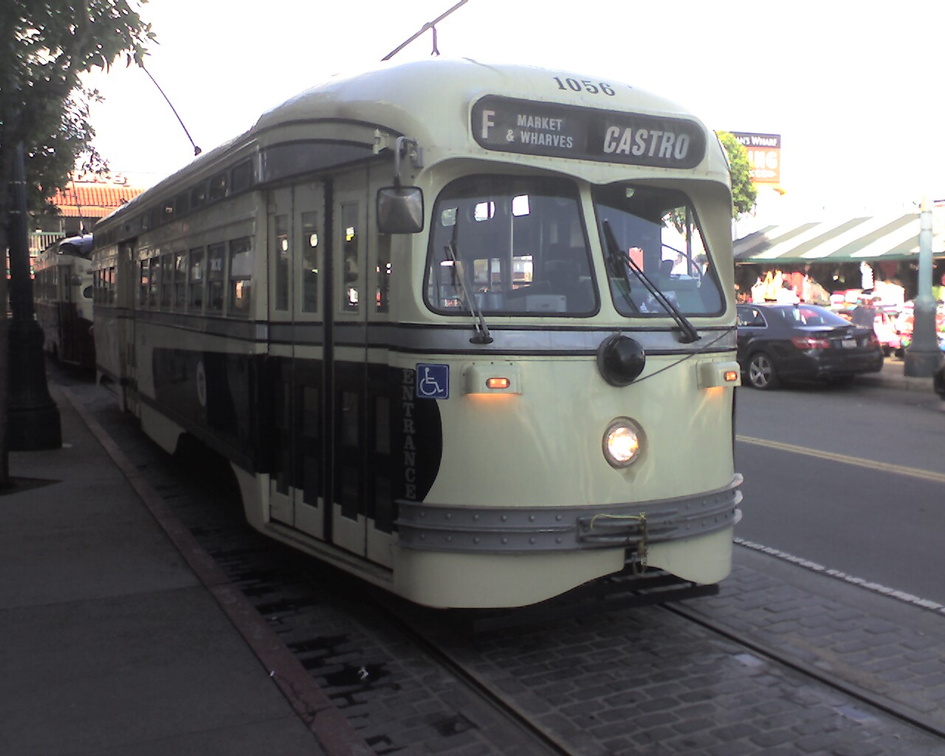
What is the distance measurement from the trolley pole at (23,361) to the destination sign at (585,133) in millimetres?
8824

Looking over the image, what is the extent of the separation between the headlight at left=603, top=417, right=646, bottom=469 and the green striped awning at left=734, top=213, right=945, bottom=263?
21.1 meters

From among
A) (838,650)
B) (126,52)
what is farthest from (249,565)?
(126,52)

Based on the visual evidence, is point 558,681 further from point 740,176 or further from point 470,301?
point 740,176

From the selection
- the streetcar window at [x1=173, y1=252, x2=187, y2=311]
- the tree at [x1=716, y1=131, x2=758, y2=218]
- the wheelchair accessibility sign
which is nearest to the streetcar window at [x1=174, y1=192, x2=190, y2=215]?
the streetcar window at [x1=173, y1=252, x2=187, y2=311]

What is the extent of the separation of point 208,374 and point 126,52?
3.26 m

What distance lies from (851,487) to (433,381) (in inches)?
230

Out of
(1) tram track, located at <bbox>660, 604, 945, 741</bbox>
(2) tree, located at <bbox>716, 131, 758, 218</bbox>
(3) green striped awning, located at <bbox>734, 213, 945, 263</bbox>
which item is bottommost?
(1) tram track, located at <bbox>660, 604, 945, 741</bbox>

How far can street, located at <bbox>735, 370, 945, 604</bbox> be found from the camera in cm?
707

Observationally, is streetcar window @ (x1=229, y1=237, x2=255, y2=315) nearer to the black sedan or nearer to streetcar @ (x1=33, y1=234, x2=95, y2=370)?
the black sedan

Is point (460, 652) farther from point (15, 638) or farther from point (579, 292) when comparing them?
point (15, 638)

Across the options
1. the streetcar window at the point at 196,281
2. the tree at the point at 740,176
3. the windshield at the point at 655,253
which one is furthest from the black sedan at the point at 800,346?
the tree at the point at 740,176

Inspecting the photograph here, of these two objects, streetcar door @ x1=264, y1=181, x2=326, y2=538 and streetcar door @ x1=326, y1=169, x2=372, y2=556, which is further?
streetcar door @ x1=264, y1=181, x2=326, y2=538

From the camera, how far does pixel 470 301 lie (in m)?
4.95

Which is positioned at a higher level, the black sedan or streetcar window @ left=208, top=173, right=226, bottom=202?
streetcar window @ left=208, top=173, right=226, bottom=202
